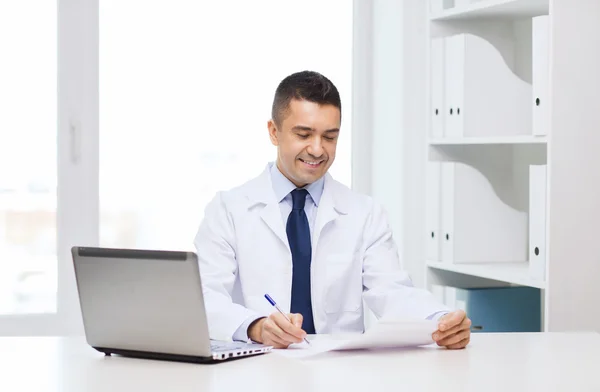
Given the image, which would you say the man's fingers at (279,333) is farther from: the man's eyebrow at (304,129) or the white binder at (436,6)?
the white binder at (436,6)

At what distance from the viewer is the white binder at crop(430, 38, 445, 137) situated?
10.3 ft

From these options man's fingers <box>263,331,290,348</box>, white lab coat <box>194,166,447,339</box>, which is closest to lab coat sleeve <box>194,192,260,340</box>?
white lab coat <box>194,166,447,339</box>

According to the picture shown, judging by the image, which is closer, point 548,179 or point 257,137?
point 548,179

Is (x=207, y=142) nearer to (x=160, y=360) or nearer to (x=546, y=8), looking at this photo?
(x=546, y=8)

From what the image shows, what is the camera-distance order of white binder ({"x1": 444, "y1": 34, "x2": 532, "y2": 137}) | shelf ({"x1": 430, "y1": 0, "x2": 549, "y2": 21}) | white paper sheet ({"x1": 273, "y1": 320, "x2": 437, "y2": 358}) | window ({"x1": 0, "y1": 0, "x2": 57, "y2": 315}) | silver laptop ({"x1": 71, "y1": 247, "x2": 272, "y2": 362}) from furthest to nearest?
window ({"x1": 0, "y1": 0, "x2": 57, "y2": 315}), white binder ({"x1": 444, "y1": 34, "x2": 532, "y2": 137}), shelf ({"x1": 430, "y1": 0, "x2": 549, "y2": 21}), white paper sheet ({"x1": 273, "y1": 320, "x2": 437, "y2": 358}), silver laptop ({"x1": 71, "y1": 247, "x2": 272, "y2": 362})

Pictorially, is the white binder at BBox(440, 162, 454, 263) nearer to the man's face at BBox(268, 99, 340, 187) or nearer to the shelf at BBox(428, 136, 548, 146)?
the shelf at BBox(428, 136, 548, 146)

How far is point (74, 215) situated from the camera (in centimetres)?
335

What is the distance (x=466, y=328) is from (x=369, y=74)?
6.40 ft

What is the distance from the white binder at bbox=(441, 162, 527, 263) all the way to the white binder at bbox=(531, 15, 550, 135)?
0.49m

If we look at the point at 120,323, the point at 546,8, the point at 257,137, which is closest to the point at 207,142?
the point at 257,137

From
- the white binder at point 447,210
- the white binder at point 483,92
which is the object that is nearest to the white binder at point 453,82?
the white binder at point 483,92

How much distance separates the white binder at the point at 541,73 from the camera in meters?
2.60

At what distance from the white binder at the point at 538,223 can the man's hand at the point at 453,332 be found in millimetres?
795

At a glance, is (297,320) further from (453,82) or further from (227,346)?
(453,82)
